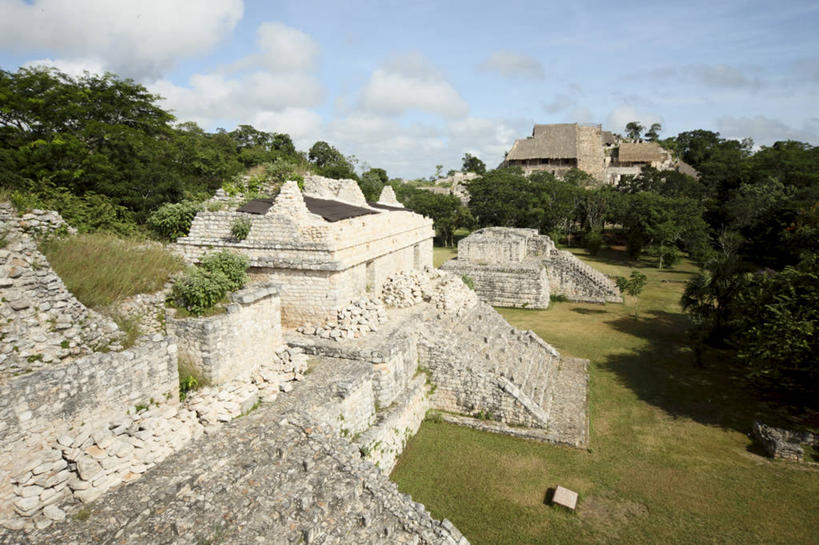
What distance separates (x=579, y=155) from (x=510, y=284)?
4709 centimetres

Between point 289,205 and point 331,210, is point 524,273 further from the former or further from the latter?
point 289,205

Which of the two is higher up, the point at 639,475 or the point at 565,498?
the point at 565,498

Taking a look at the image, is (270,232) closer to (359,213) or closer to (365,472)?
(359,213)

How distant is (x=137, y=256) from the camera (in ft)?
33.3

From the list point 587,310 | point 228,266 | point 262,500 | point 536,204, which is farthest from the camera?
point 536,204

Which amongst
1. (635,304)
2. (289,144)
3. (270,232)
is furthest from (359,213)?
(289,144)

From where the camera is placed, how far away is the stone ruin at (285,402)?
19.4ft

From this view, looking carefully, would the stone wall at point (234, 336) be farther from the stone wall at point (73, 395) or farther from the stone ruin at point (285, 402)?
the stone wall at point (73, 395)

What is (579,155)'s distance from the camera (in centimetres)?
6294

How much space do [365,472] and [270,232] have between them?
23.9 feet

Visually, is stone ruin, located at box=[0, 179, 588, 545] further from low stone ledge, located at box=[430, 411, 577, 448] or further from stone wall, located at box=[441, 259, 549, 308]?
stone wall, located at box=[441, 259, 549, 308]

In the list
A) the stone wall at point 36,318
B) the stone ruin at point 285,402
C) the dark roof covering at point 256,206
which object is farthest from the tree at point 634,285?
the stone wall at point 36,318

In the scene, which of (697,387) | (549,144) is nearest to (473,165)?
(549,144)

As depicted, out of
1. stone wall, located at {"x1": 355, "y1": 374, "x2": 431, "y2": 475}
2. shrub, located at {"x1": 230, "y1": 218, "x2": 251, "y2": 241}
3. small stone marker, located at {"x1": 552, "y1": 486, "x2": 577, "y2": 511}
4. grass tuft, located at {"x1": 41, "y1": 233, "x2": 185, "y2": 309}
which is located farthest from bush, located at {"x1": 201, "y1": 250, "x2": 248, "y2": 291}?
small stone marker, located at {"x1": 552, "y1": 486, "x2": 577, "y2": 511}
